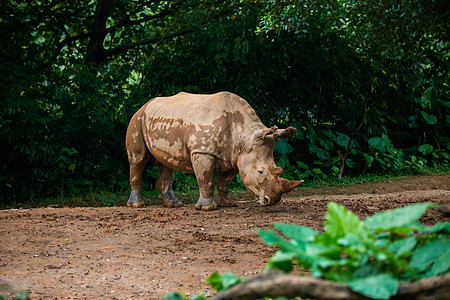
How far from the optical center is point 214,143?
23.4ft

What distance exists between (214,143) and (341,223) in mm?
5525

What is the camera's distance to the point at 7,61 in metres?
9.49

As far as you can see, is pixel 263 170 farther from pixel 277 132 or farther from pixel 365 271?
pixel 365 271

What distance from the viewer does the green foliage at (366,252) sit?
1436 millimetres

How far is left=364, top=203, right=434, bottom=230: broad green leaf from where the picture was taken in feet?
5.16

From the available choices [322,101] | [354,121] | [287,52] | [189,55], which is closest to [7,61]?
[189,55]

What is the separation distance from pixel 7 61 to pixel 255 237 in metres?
6.51

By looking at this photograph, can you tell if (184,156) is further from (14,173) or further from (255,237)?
(14,173)

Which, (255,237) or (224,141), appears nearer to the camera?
(255,237)

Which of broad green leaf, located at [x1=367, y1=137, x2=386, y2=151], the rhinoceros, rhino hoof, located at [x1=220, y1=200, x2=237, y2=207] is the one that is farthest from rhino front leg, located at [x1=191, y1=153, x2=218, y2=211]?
broad green leaf, located at [x1=367, y1=137, x2=386, y2=151]

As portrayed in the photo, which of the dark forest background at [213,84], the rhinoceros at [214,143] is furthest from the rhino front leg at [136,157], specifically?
the dark forest background at [213,84]

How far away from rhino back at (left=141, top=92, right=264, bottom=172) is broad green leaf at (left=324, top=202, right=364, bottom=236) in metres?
5.44

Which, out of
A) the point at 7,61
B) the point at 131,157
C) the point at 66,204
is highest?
the point at 7,61

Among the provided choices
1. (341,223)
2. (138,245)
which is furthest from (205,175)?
(341,223)
